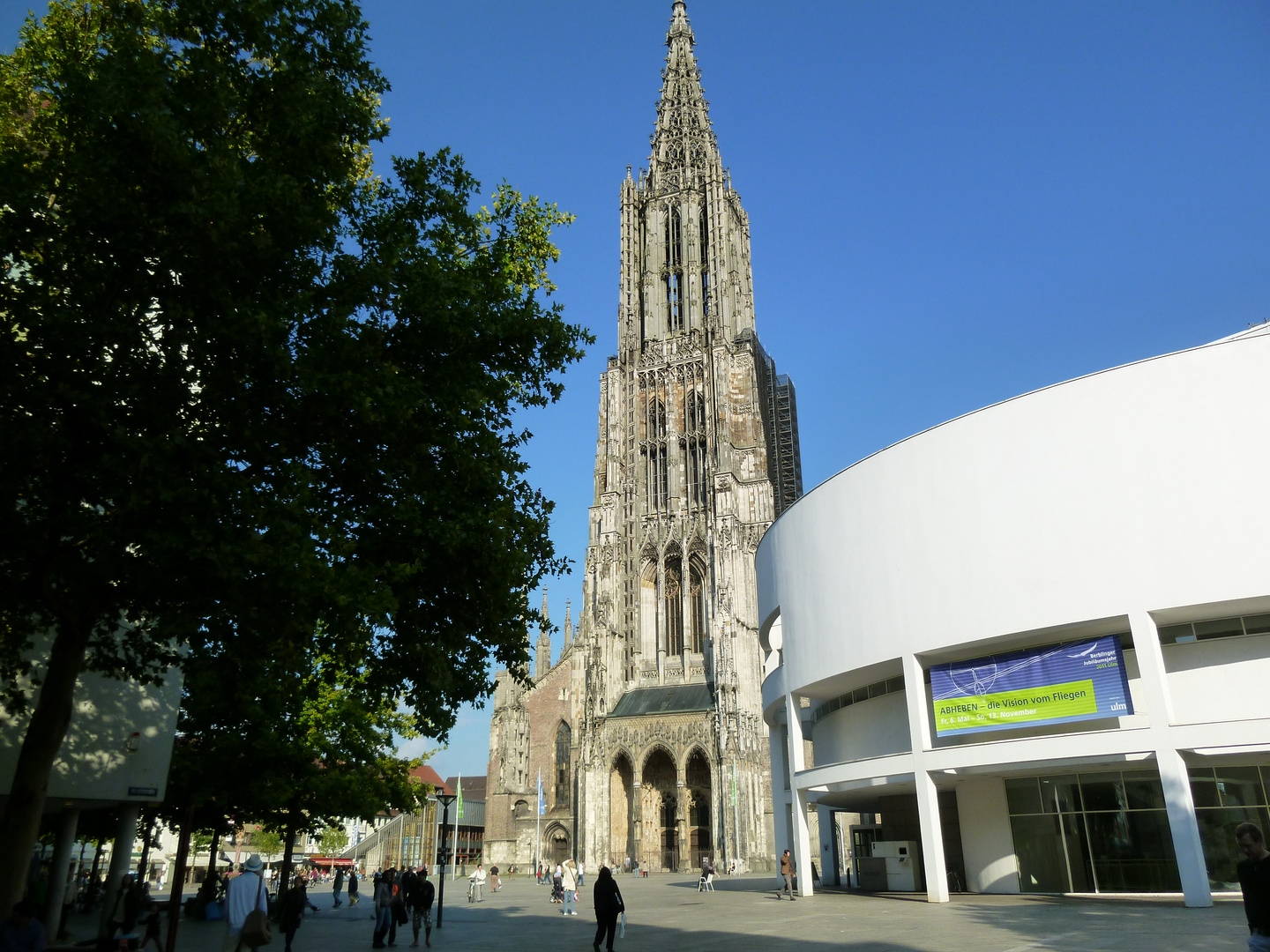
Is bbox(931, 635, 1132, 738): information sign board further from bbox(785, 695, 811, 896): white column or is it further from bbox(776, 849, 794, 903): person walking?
bbox(776, 849, 794, 903): person walking

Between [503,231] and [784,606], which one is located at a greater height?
[503,231]

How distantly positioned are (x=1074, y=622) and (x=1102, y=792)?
14.4 ft

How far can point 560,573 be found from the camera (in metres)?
13.4

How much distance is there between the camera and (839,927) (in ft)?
48.6

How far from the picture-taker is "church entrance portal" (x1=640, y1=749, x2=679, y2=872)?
5044cm

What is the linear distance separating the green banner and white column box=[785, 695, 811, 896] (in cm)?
542

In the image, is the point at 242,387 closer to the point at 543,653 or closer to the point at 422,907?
the point at 422,907

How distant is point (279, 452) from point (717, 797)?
136 ft

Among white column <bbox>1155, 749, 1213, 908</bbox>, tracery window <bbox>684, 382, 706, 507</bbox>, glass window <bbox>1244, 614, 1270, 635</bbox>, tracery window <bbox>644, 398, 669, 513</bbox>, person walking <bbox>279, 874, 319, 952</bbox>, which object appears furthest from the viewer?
tracery window <bbox>644, 398, 669, 513</bbox>

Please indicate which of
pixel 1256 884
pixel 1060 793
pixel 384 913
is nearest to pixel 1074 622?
pixel 1060 793

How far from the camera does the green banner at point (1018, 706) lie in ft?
58.6

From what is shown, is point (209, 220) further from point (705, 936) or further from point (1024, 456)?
point (1024, 456)

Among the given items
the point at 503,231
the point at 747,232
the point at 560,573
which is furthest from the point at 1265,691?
the point at 747,232

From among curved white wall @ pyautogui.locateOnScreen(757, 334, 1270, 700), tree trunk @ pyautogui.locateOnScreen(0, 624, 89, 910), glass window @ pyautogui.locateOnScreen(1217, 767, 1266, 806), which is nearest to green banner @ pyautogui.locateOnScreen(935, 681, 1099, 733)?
curved white wall @ pyautogui.locateOnScreen(757, 334, 1270, 700)
